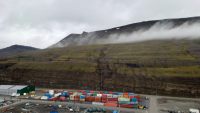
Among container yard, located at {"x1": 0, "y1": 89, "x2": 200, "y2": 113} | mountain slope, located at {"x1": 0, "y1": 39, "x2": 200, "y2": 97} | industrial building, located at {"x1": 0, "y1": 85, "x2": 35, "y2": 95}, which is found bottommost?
container yard, located at {"x1": 0, "y1": 89, "x2": 200, "y2": 113}

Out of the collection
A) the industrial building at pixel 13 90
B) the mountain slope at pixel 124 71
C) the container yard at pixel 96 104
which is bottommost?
the container yard at pixel 96 104

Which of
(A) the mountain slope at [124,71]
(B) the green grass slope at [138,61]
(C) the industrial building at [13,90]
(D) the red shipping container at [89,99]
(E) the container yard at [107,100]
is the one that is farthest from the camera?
(B) the green grass slope at [138,61]

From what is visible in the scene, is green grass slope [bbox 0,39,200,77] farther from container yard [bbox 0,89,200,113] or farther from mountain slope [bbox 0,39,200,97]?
container yard [bbox 0,89,200,113]

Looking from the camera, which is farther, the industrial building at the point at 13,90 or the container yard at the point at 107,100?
the industrial building at the point at 13,90

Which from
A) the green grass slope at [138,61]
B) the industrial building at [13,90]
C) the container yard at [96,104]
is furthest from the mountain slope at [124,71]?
the industrial building at [13,90]

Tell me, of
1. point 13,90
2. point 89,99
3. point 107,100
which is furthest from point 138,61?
point 13,90

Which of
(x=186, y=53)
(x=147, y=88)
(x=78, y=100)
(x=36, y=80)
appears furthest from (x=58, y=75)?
(x=186, y=53)

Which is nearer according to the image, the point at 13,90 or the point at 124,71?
the point at 13,90

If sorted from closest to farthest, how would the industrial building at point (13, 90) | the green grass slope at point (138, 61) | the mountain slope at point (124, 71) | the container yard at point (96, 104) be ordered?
the container yard at point (96, 104), the industrial building at point (13, 90), the mountain slope at point (124, 71), the green grass slope at point (138, 61)

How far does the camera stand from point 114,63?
456 feet

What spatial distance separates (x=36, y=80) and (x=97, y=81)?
38019 millimetres

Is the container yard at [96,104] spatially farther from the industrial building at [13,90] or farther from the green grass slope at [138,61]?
the green grass slope at [138,61]

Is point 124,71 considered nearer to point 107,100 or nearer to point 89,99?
point 107,100

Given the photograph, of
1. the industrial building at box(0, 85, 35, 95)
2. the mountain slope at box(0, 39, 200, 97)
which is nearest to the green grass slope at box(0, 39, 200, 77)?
the mountain slope at box(0, 39, 200, 97)
